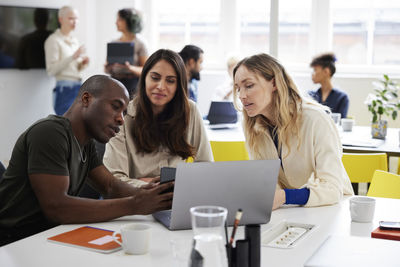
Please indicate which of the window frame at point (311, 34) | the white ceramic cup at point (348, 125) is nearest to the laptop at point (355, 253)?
the white ceramic cup at point (348, 125)

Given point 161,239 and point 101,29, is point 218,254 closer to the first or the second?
point 161,239

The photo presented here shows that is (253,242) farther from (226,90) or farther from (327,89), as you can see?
(226,90)

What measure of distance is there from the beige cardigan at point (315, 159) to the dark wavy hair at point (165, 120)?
429mm

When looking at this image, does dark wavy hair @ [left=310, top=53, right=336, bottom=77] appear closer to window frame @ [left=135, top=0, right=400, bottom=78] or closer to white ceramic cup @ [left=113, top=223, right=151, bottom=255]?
window frame @ [left=135, top=0, right=400, bottom=78]

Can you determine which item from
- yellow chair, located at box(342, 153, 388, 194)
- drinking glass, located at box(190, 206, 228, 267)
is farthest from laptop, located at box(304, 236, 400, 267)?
yellow chair, located at box(342, 153, 388, 194)

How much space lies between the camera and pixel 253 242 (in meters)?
1.34

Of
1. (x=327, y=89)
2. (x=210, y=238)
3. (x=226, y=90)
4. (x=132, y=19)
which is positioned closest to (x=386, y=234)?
(x=210, y=238)

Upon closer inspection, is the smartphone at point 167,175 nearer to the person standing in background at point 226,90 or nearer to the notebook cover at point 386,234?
the notebook cover at point 386,234

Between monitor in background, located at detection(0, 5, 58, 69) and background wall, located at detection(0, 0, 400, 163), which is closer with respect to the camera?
monitor in background, located at detection(0, 5, 58, 69)

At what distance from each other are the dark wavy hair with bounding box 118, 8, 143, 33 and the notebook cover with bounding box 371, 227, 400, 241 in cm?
461

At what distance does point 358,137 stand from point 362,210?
247cm

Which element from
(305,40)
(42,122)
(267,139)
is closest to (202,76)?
(305,40)

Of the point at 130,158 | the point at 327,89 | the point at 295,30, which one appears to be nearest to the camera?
the point at 130,158

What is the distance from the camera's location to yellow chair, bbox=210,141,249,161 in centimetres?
358
